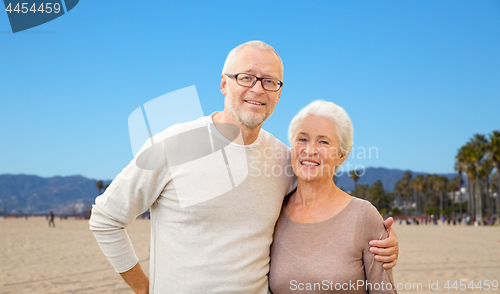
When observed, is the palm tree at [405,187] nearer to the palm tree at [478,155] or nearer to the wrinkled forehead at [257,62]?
the palm tree at [478,155]

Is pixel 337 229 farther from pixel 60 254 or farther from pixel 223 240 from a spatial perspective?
pixel 60 254

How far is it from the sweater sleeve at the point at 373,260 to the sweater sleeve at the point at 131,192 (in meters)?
1.54

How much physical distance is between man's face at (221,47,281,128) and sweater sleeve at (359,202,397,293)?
1108mm

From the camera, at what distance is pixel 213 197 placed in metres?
2.93

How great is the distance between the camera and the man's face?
10.2 ft

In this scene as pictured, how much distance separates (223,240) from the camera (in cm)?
290

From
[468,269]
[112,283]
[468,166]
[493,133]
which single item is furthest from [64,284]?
[468,166]

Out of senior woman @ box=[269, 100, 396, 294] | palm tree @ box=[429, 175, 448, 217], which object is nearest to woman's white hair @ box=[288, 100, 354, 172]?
senior woman @ box=[269, 100, 396, 294]

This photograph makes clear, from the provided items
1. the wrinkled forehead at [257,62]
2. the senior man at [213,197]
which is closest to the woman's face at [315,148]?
the senior man at [213,197]

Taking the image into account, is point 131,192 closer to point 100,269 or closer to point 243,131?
point 243,131

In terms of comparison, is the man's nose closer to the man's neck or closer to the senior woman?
the senior woman

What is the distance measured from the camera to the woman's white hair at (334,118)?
125 inches

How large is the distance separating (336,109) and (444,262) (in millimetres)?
14017

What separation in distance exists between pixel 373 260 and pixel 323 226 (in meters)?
A: 0.44
